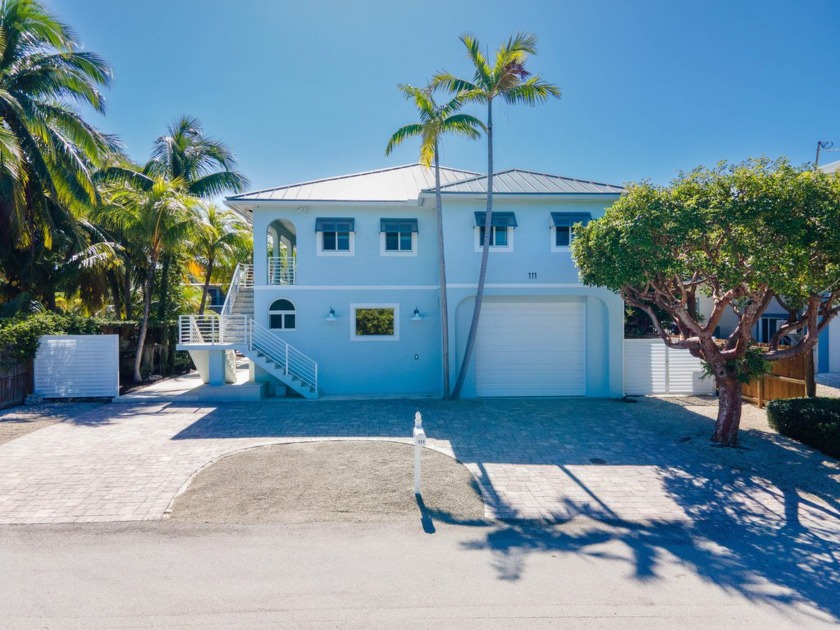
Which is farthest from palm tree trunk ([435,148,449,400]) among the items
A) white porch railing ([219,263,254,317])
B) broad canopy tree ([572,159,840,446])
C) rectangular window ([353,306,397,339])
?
white porch railing ([219,263,254,317])

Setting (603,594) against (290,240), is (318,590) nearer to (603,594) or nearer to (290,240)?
(603,594)

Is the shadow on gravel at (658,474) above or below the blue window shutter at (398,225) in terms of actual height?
below

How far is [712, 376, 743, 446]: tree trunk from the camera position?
8922 mm

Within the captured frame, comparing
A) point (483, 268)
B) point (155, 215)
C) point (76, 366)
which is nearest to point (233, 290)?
point (155, 215)

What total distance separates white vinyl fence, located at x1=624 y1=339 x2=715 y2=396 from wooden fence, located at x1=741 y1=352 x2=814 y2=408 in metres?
1.51

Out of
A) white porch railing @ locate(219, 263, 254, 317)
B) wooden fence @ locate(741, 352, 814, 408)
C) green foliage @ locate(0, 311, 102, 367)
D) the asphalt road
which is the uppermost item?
white porch railing @ locate(219, 263, 254, 317)

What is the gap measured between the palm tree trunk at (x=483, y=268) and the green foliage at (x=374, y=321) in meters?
2.56

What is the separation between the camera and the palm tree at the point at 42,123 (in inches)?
540

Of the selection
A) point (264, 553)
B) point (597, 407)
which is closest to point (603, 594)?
point (264, 553)

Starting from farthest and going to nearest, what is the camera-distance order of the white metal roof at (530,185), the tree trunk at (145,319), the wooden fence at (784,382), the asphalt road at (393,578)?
1. the tree trunk at (145,319)
2. the white metal roof at (530,185)
3. the wooden fence at (784,382)
4. the asphalt road at (393,578)

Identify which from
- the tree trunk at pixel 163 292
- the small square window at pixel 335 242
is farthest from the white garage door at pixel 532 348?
the tree trunk at pixel 163 292

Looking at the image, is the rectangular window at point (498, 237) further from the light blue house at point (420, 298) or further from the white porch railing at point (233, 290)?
the white porch railing at point (233, 290)

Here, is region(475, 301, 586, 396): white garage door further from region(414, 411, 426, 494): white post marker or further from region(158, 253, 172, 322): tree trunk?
region(158, 253, 172, 322): tree trunk

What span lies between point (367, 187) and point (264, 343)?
239 inches
